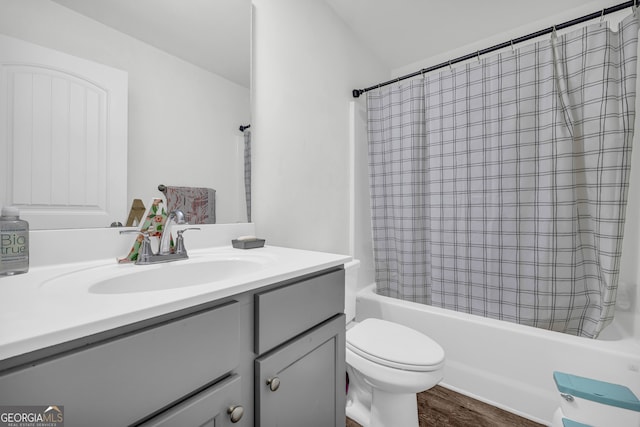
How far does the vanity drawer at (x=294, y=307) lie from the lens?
0.65 meters

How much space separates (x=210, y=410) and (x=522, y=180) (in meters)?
1.66

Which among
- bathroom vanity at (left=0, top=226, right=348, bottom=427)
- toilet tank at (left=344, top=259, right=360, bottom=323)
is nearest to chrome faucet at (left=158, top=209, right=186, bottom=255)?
bathroom vanity at (left=0, top=226, right=348, bottom=427)

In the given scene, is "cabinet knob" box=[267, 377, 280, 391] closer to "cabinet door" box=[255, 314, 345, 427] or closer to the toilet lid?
"cabinet door" box=[255, 314, 345, 427]

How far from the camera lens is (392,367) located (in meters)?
1.06

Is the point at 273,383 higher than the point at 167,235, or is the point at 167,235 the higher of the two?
the point at 167,235

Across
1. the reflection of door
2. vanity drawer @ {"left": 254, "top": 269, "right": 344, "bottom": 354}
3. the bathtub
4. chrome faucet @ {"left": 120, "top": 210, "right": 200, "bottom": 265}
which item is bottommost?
the bathtub

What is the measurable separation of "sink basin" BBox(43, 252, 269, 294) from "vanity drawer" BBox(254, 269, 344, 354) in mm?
131

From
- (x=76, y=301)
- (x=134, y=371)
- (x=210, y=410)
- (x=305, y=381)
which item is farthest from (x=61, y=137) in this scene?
(x=305, y=381)

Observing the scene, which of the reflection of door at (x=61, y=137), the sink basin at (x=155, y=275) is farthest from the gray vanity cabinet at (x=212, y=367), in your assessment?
the reflection of door at (x=61, y=137)

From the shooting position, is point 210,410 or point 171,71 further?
point 171,71

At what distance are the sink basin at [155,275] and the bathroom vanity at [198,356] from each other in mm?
12

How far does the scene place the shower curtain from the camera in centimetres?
124

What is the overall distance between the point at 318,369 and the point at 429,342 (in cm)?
61

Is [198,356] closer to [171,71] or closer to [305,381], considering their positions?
[305,381]
